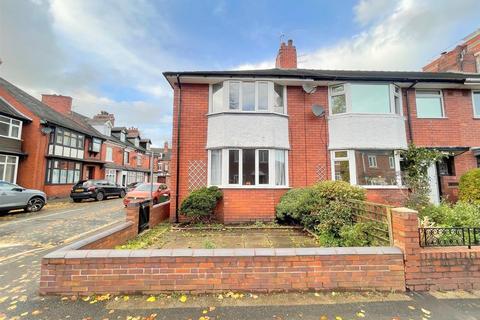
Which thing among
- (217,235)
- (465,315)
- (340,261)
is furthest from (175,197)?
(465,315)

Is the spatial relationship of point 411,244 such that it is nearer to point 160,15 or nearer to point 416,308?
point 416,308

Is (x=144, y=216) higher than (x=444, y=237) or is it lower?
lower

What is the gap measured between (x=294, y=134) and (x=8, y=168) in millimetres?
21088

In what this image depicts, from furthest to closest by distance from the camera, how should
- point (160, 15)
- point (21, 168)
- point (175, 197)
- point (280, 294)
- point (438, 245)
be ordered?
1. point (21, 168)
2. point (160, 15)
3. point (175, 197)
4. point (438, 245)
5. point (280, 294)

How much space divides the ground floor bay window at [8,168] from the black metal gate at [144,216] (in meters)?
16.7

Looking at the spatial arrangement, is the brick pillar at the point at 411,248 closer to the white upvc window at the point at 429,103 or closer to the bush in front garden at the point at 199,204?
the bush in front garden at the point at 199,204

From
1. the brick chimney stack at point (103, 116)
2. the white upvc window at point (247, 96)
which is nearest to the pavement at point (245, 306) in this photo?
the white upvc window at point (247, 96)

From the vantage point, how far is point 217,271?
3523mm

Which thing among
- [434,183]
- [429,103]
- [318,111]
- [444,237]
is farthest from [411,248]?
[429,103]

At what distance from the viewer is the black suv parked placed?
17.7m

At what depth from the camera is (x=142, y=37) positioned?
1080 cm

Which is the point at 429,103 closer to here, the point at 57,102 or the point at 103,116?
the point at 57,102

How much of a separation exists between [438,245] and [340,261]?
5.64 ft

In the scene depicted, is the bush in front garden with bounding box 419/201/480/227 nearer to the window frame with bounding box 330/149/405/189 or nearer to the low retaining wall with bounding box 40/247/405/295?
the low retaining wall with bounding box 40/247/405/295
